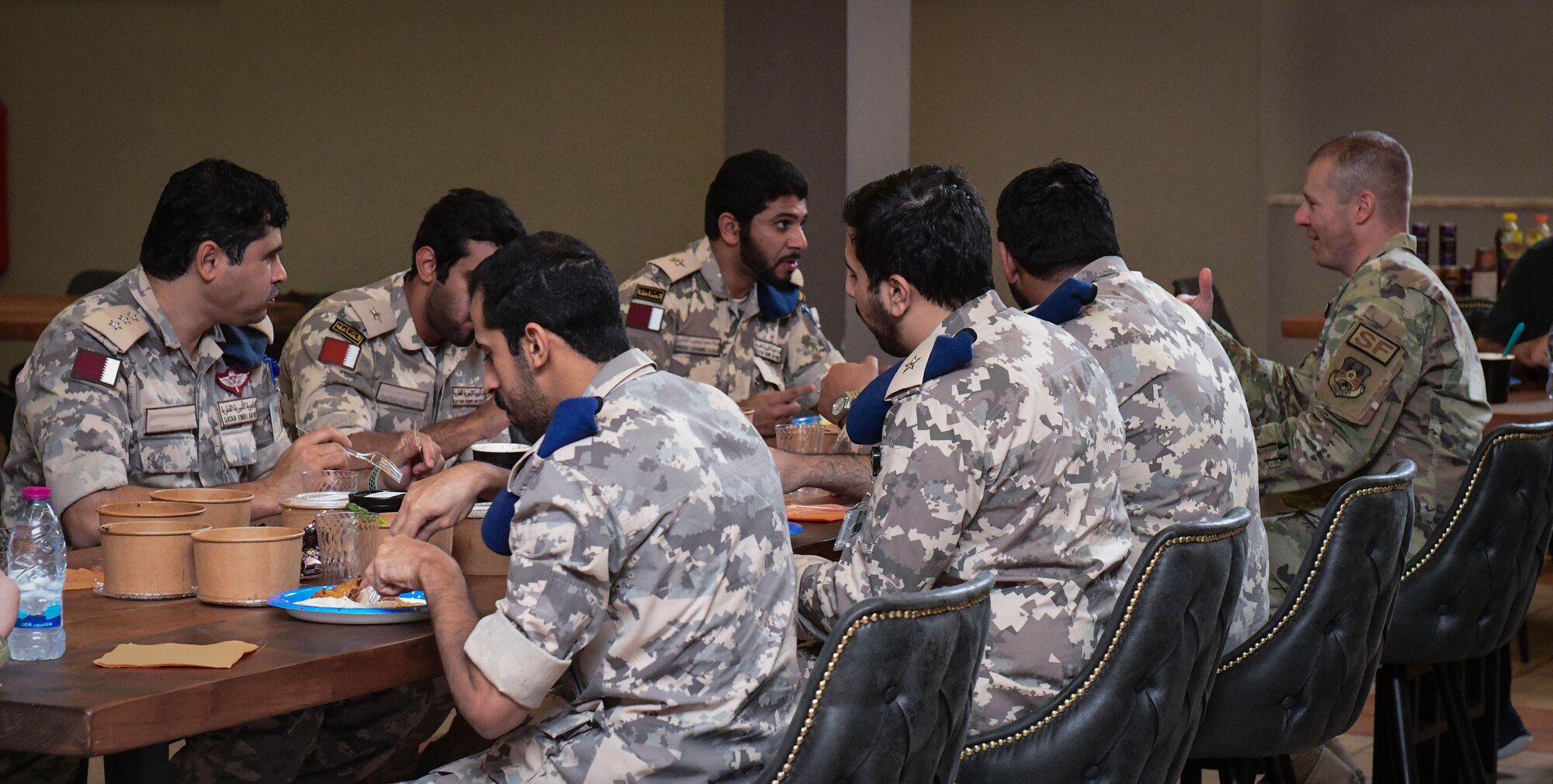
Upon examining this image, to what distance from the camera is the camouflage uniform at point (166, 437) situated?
2912 millimetres

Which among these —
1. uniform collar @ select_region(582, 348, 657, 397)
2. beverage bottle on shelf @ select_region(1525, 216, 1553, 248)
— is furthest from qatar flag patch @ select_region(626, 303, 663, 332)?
beverage bottle on shelf @ select_region(1525, 216, 1553, 248)

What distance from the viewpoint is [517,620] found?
185 cm

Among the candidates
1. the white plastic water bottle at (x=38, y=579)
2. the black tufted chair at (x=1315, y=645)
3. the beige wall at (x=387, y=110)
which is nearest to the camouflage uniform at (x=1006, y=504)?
the black tufted chair at (x=1315, y=645)

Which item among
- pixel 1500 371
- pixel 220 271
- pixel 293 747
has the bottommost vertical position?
pixel 293 747

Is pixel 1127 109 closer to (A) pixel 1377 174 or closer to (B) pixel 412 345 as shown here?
(A) pixel 1377 174

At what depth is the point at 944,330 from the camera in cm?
244

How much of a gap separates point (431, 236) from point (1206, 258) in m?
5.78

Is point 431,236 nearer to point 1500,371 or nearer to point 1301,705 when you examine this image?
point 1301,705

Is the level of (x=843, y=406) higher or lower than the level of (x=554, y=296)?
lower

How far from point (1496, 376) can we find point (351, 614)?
12.0 feet

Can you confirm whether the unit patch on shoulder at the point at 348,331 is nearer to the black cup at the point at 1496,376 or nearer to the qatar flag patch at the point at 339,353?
the qatar flag patch at the point at 339,353

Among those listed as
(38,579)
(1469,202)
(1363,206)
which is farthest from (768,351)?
(1469,202)

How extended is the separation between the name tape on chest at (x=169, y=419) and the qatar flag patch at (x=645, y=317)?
174 cm

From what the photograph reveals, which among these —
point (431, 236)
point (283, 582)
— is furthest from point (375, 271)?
point (283, 582)
